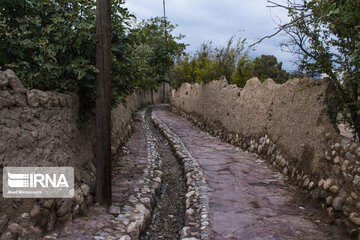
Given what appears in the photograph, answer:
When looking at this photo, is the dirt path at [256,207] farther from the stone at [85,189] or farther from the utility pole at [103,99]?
the stone at [85,189]

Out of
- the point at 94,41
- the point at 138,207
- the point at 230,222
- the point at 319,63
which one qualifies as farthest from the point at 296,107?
the point at 94,41

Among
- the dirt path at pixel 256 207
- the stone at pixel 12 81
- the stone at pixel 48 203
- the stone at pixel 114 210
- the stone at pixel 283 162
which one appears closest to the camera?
the stone at pixel 12 81

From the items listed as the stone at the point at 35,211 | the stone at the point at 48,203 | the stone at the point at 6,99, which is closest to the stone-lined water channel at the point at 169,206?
the stone at the point at 48,203

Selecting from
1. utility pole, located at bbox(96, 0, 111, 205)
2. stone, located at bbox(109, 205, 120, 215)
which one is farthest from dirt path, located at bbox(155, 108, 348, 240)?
utility pole, located at bbox(96, 0, 111, 205)

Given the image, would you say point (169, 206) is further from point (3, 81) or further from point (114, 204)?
point (3, 81)

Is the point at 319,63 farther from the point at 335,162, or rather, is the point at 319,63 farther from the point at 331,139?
the point at 335,162

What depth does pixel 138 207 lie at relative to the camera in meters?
3.90

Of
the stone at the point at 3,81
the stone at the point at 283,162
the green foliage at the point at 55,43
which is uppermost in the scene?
the green foliage at the point at 55,43

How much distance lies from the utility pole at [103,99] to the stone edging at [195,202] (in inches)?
42.1

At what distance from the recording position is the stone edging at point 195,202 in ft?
11.1

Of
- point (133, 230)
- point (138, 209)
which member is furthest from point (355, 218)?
point (138, 209)

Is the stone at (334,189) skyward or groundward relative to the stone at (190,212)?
skyward

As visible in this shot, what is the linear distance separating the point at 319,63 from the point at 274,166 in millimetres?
2180

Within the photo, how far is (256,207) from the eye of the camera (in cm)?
394
